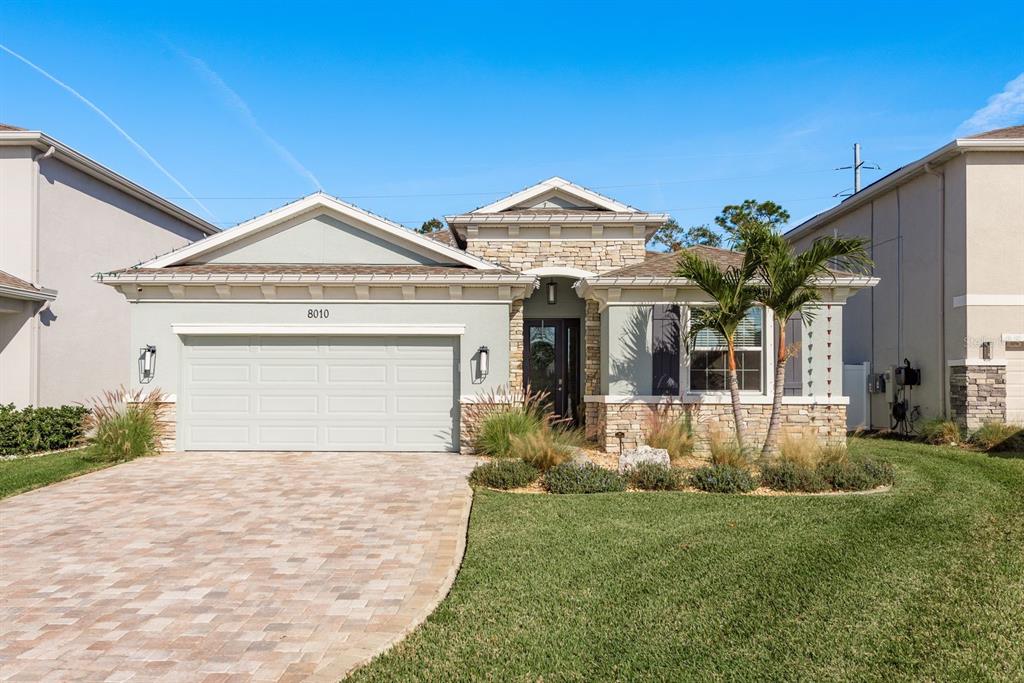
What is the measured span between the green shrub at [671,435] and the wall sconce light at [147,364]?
32.0ft

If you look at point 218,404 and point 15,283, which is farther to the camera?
point 15,283

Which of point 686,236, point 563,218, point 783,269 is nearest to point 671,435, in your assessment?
point 783,269

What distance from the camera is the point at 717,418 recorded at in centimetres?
1268

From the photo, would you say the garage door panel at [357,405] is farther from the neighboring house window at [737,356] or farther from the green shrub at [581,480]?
the neighboring house window at [737,356]

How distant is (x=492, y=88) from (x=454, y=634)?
1791 centimetres

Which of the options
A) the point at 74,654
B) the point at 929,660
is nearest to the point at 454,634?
the point at 74,654

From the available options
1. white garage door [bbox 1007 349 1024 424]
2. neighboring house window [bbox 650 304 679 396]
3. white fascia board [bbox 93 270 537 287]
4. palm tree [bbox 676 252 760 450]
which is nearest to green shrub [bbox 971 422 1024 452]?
white garage door [bbox 1007 349 1024 424]

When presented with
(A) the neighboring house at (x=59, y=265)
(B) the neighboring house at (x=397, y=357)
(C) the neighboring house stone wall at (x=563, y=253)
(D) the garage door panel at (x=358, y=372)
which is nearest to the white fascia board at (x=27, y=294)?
(A) the neighboring house at (x=59, y=265)

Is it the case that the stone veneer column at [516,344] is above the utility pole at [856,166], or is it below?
below

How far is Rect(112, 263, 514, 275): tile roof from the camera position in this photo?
41.0 feet

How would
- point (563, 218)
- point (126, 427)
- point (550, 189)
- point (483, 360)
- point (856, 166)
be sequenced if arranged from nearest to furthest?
point (126, 427) → point (483, 360) → point (563, 218) → point (550, 189) → point (856, 166)

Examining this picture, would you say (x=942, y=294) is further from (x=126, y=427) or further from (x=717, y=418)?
(x=126, y=427)

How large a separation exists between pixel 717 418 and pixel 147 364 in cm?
1129

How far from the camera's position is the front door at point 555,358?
15570 mm
